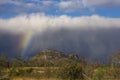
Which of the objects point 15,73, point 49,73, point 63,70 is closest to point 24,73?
point 15,73

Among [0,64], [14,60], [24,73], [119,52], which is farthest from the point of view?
[14,60]

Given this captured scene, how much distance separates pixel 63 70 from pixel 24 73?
3013 cm

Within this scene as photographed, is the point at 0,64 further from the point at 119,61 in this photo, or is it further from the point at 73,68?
the point at 73,68

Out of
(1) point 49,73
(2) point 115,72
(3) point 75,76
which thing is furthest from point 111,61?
(3) point 75,76

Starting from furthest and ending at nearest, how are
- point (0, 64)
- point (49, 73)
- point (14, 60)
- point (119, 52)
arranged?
point (14, 60) < point (0, 64) < point (119, 52) < point (49, 73)

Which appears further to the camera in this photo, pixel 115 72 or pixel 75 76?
pixel 115 72

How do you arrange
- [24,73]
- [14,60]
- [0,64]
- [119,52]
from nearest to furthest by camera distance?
1. [24,73]
2. [119,52]
3. [0,64]
4. [14,60]

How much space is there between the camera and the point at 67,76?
168ft

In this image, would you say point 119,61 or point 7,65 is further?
point 7,65

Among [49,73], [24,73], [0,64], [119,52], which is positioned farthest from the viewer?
[0,64]

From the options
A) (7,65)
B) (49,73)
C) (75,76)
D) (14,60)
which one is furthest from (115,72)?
(14,60)

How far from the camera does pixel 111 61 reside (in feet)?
340

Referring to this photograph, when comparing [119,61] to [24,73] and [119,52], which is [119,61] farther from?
[24,73]

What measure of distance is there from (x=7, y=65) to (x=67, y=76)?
237ft
